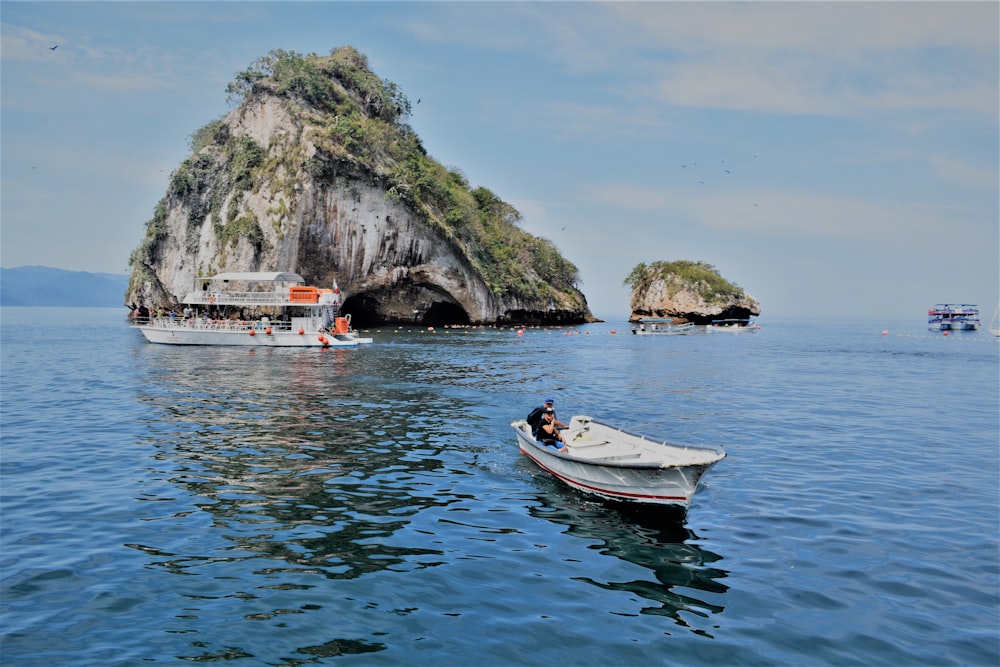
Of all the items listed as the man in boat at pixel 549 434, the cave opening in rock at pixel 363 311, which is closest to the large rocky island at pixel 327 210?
the cave opening in rock at pixel 363 311

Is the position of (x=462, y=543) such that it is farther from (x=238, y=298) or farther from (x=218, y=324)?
(x=238, y=298)

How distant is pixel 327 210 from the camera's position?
66688 millimetres

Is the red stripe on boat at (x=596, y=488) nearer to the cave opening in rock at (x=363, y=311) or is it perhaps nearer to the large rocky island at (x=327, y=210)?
the large rocky island at (x=327, y=210)

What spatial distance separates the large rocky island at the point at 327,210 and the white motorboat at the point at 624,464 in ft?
183

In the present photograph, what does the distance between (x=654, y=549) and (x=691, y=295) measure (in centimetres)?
9947

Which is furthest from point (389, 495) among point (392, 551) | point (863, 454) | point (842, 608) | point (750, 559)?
point (863, 454)

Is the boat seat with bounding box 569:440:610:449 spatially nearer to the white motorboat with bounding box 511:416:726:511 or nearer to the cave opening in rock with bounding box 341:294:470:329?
the white motorboat with bounding box 511:416:726:511

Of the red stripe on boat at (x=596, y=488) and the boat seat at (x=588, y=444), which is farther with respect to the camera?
the boat seat at (x=588, y=444)

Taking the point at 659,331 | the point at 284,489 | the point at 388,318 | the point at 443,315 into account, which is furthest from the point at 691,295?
the point at 284,489

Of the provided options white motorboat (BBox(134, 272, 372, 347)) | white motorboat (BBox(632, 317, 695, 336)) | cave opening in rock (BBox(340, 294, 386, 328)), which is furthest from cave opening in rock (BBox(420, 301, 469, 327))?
white motorboat (BBox(134, 272, 372, 347))

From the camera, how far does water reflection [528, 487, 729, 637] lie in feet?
29.3

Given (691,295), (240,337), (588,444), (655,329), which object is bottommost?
(588,444)

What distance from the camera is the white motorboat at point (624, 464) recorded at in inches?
459

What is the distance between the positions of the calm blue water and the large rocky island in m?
44.0
